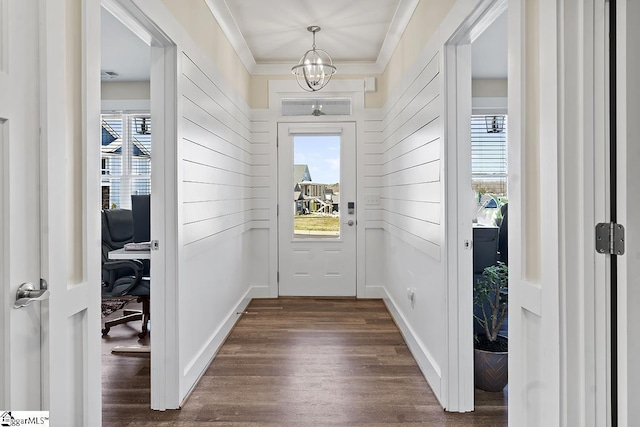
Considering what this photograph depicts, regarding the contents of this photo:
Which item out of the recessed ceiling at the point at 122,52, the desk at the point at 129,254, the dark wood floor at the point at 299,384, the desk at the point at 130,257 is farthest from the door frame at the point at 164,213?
the recessed ceiling at the point at 122,52

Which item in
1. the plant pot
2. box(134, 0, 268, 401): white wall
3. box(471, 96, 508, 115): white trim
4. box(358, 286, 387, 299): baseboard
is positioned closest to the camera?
box(134, 0, 268, 401): white wall

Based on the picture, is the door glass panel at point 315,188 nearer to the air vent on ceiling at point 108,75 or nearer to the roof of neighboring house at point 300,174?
the roof of neighboring house at point 300,174

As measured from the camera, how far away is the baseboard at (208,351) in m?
2.40

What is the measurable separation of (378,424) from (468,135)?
5.09 feet

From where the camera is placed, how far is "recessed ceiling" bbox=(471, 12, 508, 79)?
3455 mm

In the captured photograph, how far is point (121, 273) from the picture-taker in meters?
3.29

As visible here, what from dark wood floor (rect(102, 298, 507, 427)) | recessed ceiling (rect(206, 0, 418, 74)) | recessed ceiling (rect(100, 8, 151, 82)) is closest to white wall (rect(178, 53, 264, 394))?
dark wood floor (rect(102, 298, 507, 427))

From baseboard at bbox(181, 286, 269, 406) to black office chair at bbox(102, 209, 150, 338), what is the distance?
0.62m

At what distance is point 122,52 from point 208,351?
9.78 ft

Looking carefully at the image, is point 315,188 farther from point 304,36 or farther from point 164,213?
point 164,213

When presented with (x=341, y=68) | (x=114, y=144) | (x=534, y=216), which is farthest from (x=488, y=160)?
(x=114, y=144)

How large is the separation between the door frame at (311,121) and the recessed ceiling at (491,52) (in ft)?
3.95

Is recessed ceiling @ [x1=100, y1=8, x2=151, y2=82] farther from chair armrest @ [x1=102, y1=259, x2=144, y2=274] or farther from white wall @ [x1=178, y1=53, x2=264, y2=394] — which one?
chair armrest @ [x1=102, y1=259, x2=144, y2=274]

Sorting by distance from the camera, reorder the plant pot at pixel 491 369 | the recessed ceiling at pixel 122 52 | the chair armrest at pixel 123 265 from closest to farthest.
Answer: the plant pot at pixel 491 369, the chair armrest at pixel 123 265, the recessed ceiling at pixel 122 52
